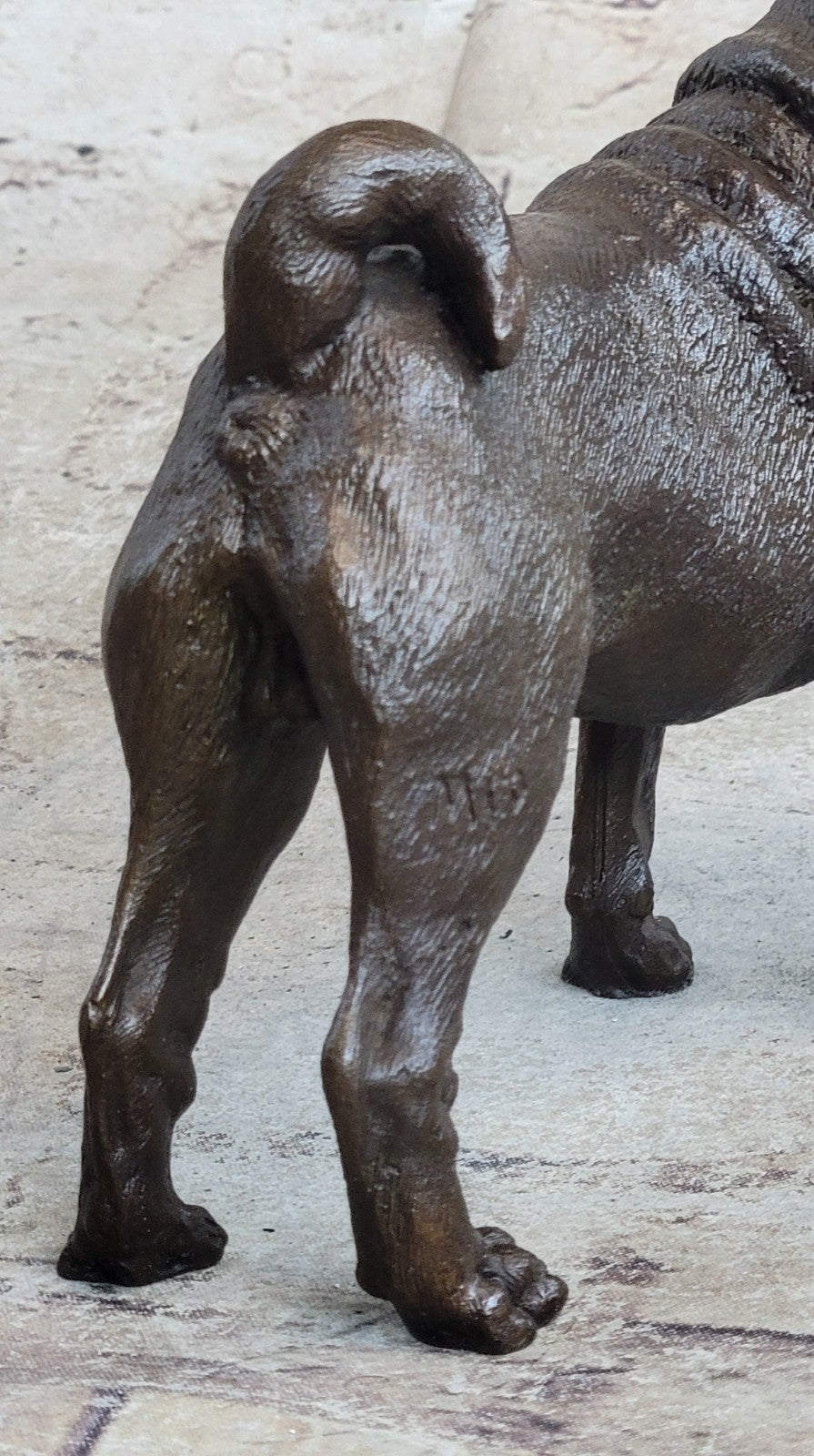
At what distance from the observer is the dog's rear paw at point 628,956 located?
3.16 metres

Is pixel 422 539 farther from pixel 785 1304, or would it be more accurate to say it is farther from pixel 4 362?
pixel 4 362

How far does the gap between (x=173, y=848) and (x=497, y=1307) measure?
592mm

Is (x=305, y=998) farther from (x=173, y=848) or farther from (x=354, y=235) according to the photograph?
(x=354, y=235)

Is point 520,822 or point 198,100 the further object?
point 198,100

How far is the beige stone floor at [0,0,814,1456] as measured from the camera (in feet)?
6.53

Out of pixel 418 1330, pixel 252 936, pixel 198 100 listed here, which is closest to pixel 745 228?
pixel 418 1330

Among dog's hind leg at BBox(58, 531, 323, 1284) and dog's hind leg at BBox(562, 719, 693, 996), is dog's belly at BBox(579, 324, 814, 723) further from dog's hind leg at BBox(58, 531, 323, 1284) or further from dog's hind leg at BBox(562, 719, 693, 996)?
dog's hind leg at BBox(562, 719, 693, 996)

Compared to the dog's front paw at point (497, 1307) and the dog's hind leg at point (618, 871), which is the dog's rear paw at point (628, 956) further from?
the dog's front paw at point (497, 1307)

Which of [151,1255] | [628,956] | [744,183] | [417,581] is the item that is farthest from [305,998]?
[744,183]

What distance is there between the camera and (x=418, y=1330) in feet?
6.94

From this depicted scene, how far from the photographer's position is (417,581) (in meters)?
2.01

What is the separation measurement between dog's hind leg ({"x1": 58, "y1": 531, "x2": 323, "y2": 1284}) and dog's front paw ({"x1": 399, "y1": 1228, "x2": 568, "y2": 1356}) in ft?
1.14

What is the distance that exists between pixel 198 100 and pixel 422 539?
16.1ft

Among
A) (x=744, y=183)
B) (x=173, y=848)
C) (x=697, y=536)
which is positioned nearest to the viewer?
(x=173, y=848)
